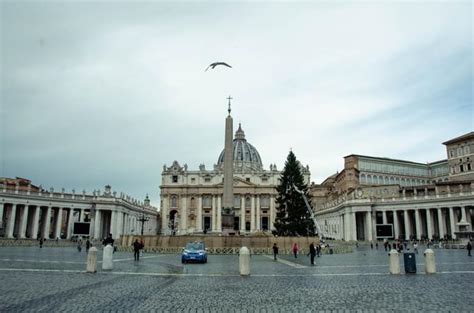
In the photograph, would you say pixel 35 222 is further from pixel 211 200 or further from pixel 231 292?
pixel 231 292

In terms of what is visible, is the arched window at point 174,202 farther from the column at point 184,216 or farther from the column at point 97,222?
the column at point 97,222

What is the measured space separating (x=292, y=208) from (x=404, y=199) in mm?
24102

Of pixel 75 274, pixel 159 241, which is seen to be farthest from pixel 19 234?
pixel 75 274

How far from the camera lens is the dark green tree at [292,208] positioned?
49878mm

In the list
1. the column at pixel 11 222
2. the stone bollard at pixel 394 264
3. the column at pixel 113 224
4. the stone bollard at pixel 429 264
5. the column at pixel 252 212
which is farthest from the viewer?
the column at pixel 252 212

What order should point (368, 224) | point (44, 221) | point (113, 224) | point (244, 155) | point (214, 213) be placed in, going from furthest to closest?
point (244, 155) < point (214, 213) < point (113, 224) < point (368, 224) < point (44, 221)

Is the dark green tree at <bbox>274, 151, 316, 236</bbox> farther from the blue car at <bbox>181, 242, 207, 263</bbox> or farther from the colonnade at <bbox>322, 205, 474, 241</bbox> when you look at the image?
the blue car at <bbox>181, 242, 207, 263</bbox>

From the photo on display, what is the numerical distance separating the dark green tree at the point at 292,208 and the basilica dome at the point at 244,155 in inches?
2753

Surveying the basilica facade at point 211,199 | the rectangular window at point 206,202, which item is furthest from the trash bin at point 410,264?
the rectangular window at point 206,202

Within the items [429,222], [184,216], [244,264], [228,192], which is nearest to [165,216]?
[184,216]

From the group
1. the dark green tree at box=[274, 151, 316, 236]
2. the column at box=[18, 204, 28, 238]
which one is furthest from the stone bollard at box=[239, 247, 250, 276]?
the column at box=[18, 204, 28, 238]

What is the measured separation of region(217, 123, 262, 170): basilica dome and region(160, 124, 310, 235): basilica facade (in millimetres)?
15372

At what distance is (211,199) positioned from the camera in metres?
110

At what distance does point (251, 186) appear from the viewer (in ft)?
355
